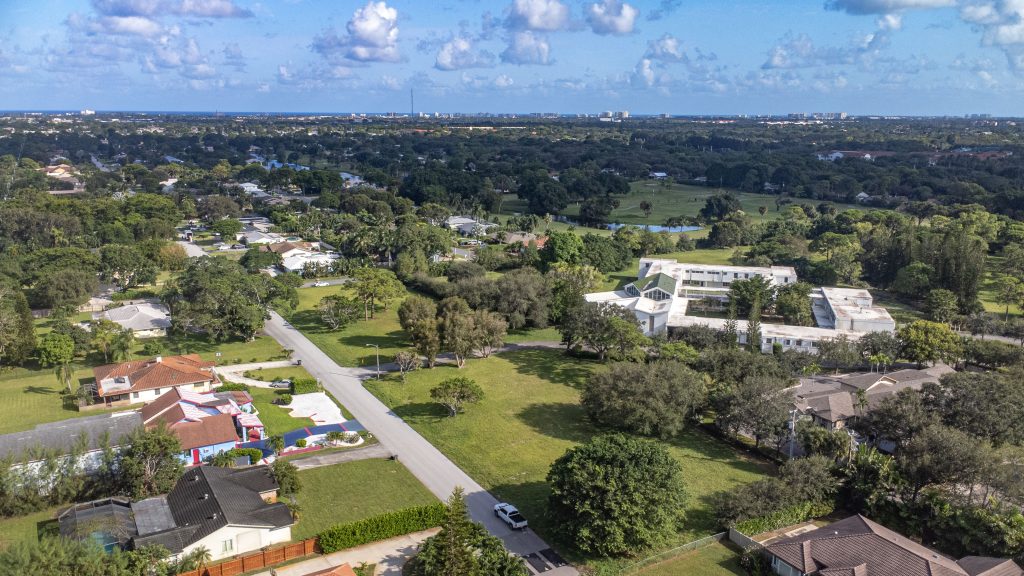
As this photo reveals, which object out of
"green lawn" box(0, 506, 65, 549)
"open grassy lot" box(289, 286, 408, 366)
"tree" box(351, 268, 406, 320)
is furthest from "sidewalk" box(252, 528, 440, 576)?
"tree" box(351, 268, 406, 320)

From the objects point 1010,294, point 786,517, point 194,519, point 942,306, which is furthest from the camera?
point 1010,294

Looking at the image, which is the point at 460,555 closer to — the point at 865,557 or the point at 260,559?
the point at 260,559

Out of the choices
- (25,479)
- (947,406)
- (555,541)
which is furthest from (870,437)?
(25,479)

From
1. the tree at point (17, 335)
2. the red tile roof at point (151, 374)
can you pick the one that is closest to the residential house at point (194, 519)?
the red tile roof at point (151, 374)

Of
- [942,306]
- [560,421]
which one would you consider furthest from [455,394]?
[942,306]

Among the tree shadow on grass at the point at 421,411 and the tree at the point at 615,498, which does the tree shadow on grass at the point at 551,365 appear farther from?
the tree at the point at 615,498

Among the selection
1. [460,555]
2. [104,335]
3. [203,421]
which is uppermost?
[104,335]
